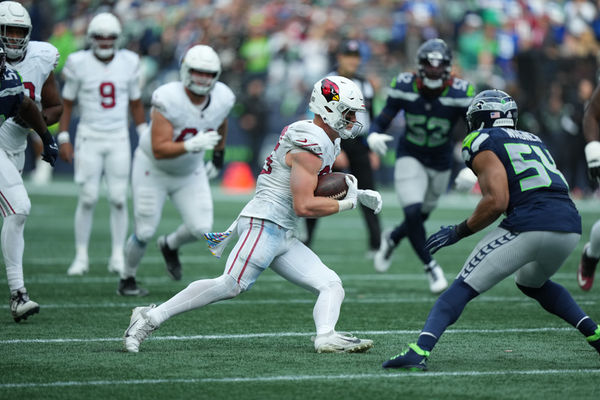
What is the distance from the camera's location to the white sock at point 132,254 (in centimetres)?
739

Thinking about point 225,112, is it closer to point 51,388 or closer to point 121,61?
point 121,61

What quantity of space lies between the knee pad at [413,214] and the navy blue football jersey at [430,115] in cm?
35

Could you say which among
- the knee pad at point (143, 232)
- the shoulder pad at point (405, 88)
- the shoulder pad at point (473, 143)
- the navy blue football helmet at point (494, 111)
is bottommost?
the knee pad at point (143, 232)

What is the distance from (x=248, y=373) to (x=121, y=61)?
4852 millimetres

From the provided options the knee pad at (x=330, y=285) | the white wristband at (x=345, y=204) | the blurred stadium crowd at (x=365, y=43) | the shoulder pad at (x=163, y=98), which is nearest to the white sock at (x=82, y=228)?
the shoulder pad at (x=163, y=98)

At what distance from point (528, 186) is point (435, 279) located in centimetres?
306

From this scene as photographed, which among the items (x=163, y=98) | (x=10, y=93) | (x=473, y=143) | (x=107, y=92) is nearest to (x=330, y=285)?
(x=473, y=143)

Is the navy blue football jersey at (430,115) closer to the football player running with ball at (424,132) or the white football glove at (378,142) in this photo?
the football player running with ball at (424,132)

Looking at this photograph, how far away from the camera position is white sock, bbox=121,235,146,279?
24.2 ft

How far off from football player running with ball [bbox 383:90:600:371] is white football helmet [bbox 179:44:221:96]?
8.36ft

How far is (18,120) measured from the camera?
648 centimetres

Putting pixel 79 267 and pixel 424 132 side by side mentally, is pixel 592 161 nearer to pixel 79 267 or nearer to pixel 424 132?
pixel 424 132

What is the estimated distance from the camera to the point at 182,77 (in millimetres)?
7152

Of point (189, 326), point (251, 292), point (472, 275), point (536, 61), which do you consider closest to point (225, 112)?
point (251, 292)
